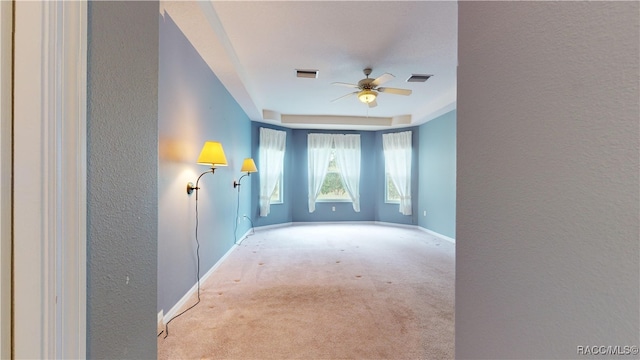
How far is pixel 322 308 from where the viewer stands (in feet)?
7.73

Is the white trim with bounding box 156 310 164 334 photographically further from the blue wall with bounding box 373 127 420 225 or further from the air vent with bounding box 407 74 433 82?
the blue wall with bounding box 373 127 420 225

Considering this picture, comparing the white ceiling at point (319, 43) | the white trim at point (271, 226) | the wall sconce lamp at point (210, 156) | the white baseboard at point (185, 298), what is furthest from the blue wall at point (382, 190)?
the wall sconce lamp at point (210, 156)

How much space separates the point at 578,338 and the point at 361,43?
9.75 feet

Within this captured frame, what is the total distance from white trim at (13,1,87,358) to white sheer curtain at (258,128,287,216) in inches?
214

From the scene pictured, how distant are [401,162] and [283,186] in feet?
9.54

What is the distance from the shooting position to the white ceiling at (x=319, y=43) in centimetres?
228

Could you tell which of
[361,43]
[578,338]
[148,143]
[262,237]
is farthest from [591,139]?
[262,237]

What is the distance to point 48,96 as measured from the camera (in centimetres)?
48

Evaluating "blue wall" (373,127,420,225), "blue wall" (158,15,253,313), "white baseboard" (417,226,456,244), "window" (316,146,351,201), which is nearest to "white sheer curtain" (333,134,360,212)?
"window" (316,146,351,201)
